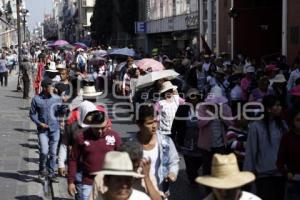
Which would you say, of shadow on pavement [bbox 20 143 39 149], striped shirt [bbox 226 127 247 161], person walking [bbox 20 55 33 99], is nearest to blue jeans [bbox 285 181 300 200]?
striped shirt [bbox 226 127 247 161]

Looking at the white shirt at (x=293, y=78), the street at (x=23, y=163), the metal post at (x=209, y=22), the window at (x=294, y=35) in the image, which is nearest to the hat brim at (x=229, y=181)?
the street at (x=23, y=163)

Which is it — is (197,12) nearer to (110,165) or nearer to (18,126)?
(18,126)

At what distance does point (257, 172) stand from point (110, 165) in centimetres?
287

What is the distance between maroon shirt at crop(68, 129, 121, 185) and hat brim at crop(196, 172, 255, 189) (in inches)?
91.6

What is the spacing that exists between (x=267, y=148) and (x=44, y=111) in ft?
15.2

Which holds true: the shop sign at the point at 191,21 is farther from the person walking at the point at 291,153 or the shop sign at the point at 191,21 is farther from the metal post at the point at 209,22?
the person walking at the point at 291,153

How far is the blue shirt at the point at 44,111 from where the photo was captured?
34.7 feet

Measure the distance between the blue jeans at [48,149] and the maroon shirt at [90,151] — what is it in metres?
3.77

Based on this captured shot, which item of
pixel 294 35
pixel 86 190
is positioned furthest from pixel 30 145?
pixel 294 35

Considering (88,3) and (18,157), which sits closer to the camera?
(18,157)

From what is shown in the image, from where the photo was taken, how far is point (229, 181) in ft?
14.2

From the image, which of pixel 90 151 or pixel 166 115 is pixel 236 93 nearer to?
pixel 166 115

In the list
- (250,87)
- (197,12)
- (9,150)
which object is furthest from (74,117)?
(197,12)

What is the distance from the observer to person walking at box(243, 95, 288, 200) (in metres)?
6.95
